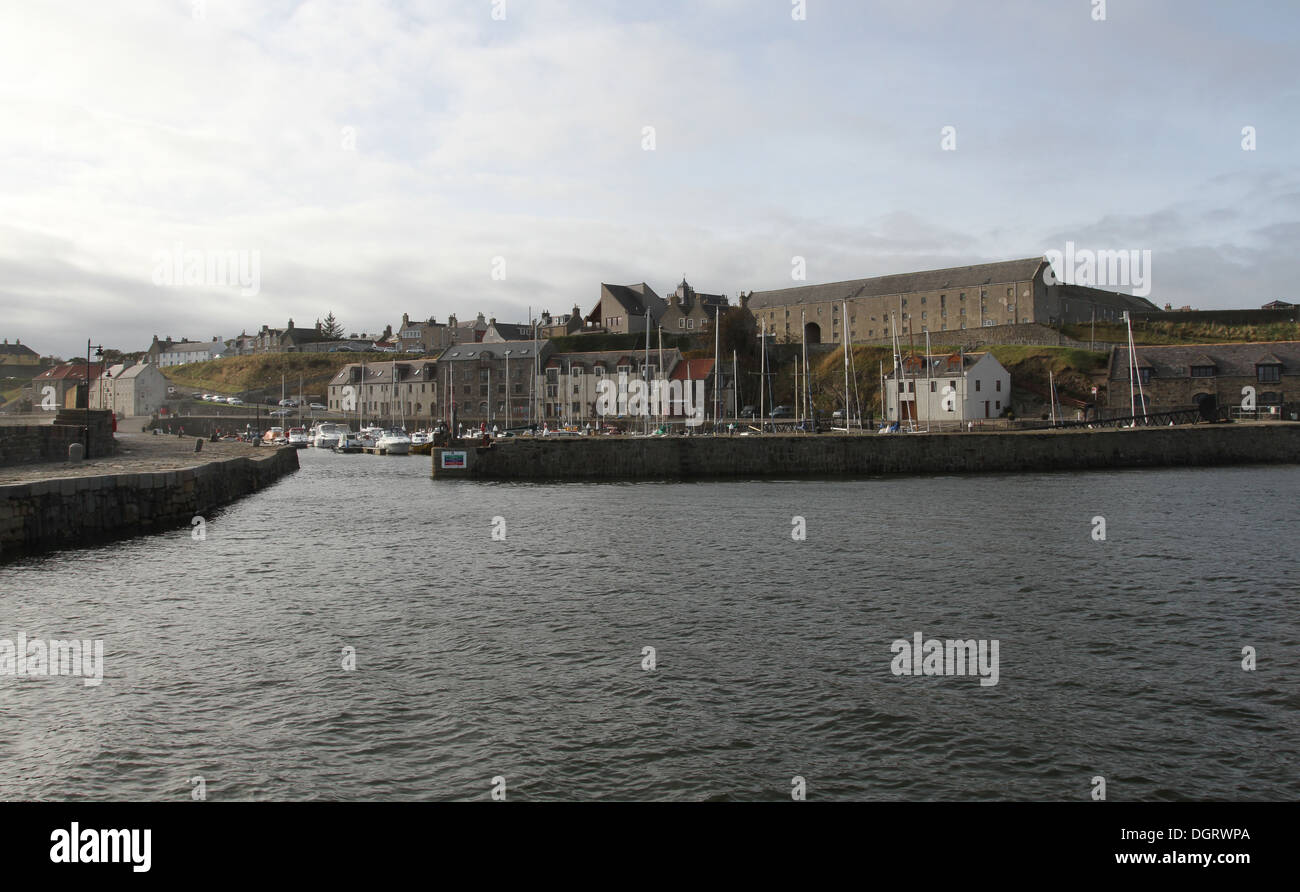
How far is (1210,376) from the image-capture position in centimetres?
7500

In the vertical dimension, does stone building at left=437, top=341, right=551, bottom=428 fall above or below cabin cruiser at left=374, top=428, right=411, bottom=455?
above

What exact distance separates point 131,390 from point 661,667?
122m

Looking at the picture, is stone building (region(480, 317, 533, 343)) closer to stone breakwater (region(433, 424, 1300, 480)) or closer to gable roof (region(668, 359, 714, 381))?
gable roof (region(668, 359, 714, 381))

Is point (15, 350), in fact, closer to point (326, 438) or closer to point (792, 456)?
point (326, 438)

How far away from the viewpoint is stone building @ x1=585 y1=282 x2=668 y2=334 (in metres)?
127

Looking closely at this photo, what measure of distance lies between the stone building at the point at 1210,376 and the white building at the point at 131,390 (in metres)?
115

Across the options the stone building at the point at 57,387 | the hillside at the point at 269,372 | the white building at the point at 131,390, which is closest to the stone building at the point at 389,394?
the white building at the point at 131,390

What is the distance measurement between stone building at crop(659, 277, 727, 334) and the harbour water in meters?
97.4

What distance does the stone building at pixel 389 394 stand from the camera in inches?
4685

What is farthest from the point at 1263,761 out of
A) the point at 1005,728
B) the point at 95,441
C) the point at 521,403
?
the point at 521,403

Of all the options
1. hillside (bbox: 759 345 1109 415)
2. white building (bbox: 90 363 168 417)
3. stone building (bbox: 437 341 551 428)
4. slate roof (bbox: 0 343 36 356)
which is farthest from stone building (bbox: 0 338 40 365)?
hillside (bbox: 759 345 1109 415)

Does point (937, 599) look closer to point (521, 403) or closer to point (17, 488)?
point (17, 488)

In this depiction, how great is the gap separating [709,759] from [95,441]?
4283 cm

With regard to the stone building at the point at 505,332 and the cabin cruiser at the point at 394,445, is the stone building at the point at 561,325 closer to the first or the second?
the stone building at the point at 505,332
